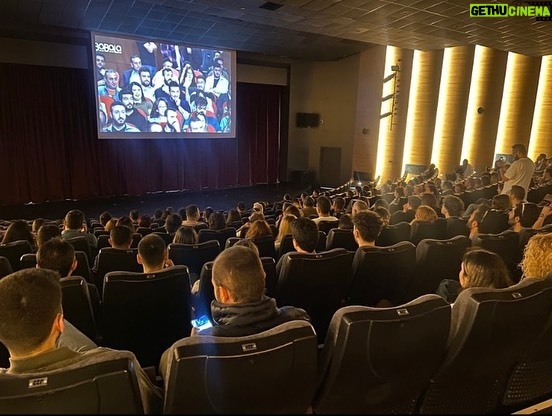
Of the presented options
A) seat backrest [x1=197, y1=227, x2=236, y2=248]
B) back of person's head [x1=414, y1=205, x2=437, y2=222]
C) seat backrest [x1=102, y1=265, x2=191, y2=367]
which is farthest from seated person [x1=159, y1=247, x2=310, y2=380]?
back of person's head [x1=414, y1=205, x2=437, y2=222]

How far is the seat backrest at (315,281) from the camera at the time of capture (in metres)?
2.78

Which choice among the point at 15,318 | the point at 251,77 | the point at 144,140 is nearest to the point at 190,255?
the point at 15,318

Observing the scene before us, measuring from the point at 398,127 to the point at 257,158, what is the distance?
17.4 ft

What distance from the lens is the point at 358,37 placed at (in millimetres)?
9984

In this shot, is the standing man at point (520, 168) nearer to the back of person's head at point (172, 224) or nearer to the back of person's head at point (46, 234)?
the back of person's head at point (172, 224)

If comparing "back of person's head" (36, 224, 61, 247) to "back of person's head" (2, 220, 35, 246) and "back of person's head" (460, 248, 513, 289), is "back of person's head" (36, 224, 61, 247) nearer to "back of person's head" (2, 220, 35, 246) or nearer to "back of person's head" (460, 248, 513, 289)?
"back of person's head" (2, 220, 35, 246)

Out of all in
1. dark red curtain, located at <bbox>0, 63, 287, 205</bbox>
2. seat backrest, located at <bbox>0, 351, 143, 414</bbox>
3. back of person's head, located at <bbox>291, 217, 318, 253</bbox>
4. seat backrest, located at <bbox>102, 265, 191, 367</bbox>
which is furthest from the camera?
dark red curtain, located at <bbox>0, 63, 287, 205</bbox>

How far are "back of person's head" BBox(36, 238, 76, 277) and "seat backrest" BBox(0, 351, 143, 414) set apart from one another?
166cm

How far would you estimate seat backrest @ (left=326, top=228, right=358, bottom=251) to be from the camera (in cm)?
405

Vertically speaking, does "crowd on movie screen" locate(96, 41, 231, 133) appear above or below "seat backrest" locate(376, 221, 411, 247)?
above

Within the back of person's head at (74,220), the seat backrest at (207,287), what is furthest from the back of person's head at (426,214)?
the back of person's head at (74,220)

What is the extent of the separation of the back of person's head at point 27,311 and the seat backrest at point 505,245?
3392 mm

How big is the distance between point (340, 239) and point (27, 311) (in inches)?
121

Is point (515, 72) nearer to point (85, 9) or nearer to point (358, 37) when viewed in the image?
point (358, 37)
